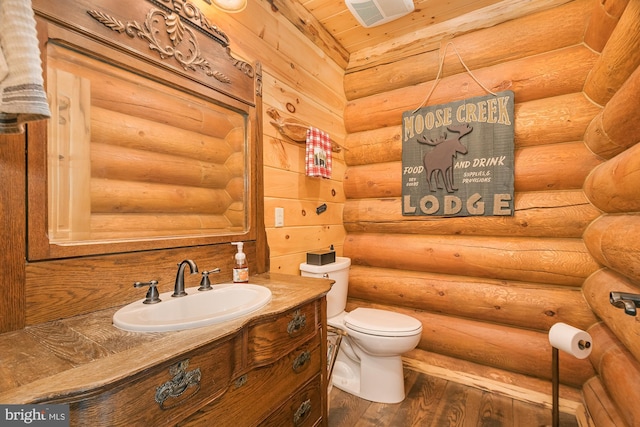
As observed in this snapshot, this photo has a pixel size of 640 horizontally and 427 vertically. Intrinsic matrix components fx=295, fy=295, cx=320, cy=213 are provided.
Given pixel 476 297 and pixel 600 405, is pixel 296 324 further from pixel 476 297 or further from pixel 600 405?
pixel 600 405

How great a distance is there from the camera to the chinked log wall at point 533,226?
137cm

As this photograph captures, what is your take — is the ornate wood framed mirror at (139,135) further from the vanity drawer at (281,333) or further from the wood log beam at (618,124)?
the wood log beam at (618,124)

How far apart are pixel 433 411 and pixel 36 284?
203cm

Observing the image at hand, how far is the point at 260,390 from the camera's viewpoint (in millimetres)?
1007

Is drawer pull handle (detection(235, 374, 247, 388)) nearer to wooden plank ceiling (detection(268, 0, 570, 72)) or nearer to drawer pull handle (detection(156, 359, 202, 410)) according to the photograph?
drawer pull handle (detection(156, 359, 202, 410))

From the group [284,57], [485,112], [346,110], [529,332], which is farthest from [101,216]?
[529,332]

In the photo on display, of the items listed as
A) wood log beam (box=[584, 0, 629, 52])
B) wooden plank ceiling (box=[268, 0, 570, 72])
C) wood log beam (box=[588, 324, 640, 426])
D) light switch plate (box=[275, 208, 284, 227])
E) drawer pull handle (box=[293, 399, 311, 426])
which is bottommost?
drawer pull handle (box=[293, 399, 311, 426])

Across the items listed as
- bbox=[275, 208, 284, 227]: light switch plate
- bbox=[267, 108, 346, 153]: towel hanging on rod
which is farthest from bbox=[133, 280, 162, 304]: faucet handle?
bbox=[267, 108, 346, 153]: towel hanging on rod

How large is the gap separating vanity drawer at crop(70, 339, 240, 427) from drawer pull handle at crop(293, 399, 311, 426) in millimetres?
465

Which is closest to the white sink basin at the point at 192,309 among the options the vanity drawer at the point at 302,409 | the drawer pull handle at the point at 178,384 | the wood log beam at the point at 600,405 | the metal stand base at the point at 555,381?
the drawer pull handle at the point at 178,384

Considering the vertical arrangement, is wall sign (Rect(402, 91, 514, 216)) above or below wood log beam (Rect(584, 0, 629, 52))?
below

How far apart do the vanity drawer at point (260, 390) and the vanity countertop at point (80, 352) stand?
211 millimetres

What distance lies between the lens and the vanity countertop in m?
0.56

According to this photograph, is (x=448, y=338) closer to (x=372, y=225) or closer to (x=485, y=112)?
(x=372, y=225)
